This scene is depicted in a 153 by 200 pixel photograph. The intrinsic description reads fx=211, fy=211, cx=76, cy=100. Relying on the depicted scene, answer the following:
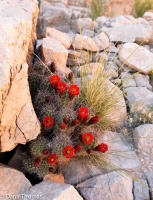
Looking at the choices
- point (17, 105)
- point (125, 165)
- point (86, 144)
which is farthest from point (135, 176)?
point (17, 105)

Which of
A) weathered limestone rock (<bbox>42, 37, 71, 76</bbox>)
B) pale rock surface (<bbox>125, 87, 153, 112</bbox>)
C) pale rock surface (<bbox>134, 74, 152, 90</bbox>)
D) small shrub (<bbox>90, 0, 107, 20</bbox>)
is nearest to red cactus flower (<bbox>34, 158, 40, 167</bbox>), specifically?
weathered limestone rock (<bbox>42, 37, 71, 76</bbox>)

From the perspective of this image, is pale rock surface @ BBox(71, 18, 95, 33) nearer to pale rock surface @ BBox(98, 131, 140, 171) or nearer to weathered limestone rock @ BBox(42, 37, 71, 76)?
weathered limestone rock @ BBox(42, 37, 71, 76)

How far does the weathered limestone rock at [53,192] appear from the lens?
67.0 inches

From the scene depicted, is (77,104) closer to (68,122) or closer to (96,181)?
(68,122)

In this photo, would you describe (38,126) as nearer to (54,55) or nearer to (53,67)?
(53,67)

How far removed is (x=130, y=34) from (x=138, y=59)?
0.92 meters

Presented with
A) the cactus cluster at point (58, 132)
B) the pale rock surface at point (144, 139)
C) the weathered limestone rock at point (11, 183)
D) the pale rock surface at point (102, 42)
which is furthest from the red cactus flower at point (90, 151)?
the pale rock surface at point (102, 42)

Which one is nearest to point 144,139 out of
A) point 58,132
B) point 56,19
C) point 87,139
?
point 87,139

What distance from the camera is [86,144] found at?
2.14 metres

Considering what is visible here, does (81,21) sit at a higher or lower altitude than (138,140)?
higher

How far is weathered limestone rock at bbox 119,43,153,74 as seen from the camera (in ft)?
12.0

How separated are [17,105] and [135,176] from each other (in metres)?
1.46

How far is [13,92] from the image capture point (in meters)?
1.77

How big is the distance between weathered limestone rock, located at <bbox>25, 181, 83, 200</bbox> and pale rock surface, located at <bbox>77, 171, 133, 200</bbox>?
32 cm
